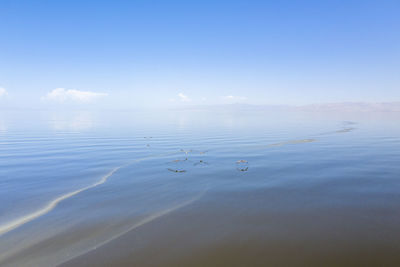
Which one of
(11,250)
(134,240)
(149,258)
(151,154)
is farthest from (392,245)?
(151,154)

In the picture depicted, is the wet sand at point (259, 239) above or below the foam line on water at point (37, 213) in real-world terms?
below

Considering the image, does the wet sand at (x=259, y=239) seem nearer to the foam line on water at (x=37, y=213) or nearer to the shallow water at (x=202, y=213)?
the shallow water at (x=202, y=213)

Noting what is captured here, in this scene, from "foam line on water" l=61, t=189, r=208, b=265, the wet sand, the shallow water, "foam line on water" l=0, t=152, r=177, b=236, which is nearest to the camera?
the wet sand

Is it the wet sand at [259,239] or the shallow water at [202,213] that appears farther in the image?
the shallow water at [202,213]

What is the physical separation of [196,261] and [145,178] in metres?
5.32

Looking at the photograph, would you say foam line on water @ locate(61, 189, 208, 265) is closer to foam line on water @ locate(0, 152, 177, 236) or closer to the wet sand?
the wet sand

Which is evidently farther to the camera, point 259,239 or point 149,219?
point 149,219

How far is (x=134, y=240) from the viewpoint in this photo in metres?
4.39

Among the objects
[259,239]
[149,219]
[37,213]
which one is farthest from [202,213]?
[37,213]

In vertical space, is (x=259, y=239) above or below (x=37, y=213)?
below

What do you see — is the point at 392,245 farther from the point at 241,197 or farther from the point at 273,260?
the point at 241,197

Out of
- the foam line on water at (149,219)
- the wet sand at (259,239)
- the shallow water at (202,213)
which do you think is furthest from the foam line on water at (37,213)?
the wet sand at (259,239)

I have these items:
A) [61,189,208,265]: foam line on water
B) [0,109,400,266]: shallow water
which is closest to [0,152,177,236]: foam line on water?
[0,109,400,266]: shallow water

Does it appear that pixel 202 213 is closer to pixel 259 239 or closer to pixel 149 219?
pixel 149 219
